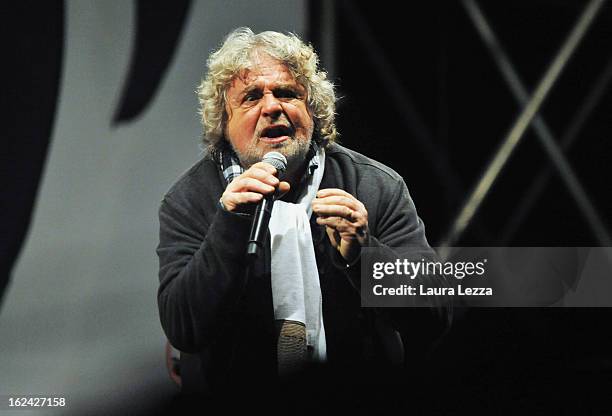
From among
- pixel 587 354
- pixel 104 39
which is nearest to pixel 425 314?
pixel 587 354

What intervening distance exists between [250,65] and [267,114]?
0.49 ft

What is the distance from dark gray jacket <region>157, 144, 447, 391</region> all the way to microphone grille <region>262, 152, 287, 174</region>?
0.24 metres

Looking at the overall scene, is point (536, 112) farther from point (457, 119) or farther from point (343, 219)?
point (343, 219)

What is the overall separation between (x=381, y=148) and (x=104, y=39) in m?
0.86

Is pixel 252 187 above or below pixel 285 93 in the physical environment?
below

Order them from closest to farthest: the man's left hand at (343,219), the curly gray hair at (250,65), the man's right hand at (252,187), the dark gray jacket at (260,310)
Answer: the man's right hand at (252,187), the man's left hand at (343,219), the dark gray jacket at (260,310), the curly gray hair at (250,65)

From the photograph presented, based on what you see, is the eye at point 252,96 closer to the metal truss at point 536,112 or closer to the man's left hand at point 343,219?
the man's left hand at point 343,219

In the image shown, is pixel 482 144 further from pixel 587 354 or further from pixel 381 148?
pixel 587 354

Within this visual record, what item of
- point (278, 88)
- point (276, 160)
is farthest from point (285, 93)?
point (276, 160)

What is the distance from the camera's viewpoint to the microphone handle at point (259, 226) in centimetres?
180

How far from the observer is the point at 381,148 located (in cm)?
241

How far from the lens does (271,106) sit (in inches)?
90.0

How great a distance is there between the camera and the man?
223cm

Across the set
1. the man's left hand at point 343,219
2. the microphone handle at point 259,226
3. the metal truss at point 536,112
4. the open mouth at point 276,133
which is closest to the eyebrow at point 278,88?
the open mouth at point 276,133
